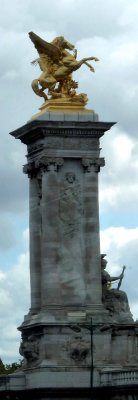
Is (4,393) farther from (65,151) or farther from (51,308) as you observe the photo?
(65,151)

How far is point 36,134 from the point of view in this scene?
251 ft

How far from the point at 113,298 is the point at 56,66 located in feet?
33.4

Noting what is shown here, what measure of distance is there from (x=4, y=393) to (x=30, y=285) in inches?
186

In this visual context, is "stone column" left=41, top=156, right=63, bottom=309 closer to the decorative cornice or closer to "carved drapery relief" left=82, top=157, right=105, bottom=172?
"carved drapery relief" left=82, top=157, right=105, bottom=172

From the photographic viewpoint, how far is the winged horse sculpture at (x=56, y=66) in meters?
77.7

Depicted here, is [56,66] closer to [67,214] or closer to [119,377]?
[67,214]

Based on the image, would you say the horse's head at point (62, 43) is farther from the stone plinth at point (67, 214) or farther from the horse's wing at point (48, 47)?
the stone plinth at point (67, 214)

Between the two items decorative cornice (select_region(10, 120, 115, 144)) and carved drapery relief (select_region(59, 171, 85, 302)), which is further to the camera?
decorative cornice (select_region(10, 120, 115, 144))

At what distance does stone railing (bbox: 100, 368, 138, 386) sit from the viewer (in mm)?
72625

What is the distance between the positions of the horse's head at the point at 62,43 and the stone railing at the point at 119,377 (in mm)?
14267

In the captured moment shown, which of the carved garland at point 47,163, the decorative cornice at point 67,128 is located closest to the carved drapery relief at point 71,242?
the carved garland at point 47,163

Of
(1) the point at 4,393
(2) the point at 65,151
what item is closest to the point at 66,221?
(2) the point at 65,151

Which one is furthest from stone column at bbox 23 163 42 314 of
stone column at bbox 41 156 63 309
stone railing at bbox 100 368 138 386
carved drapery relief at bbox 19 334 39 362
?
stone railing at bbox 100 368 138 386

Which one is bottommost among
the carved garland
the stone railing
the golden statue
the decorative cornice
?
the stone railing
